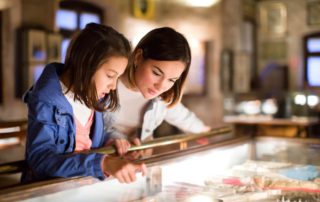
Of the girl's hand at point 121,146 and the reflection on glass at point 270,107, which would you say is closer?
the girl's hand at point 121,146

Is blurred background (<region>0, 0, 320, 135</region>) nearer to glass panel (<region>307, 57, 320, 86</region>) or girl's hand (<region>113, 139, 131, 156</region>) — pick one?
glass panel (<region>307, 57, 320, 86</region>)

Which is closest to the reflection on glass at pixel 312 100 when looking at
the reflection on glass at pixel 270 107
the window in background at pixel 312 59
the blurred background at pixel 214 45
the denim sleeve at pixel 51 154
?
the blurred background at pixel 214 45

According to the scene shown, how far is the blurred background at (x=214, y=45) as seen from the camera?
555 centimetres

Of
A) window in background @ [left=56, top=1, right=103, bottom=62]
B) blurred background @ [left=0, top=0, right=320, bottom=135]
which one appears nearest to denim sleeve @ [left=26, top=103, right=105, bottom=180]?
blurred background @ [left=0, top=0, right=320, bottom=135]

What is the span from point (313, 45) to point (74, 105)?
10787 mm

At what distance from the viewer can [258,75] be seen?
12273 mm

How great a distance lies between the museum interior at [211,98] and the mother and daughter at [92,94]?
0.07 meters

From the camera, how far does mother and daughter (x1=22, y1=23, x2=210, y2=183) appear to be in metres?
1.47

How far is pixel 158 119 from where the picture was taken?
8.48 feet

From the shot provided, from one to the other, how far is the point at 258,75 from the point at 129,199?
11.1 m

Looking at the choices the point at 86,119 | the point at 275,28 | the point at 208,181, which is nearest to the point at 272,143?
the point at 208,181

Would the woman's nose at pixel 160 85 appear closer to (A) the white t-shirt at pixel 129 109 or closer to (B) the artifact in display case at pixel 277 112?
(A) the white t-shirt at pixel 129 109

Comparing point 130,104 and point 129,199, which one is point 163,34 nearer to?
point 130,104

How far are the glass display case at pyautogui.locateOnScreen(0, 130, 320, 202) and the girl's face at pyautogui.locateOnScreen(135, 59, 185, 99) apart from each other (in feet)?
0.79
